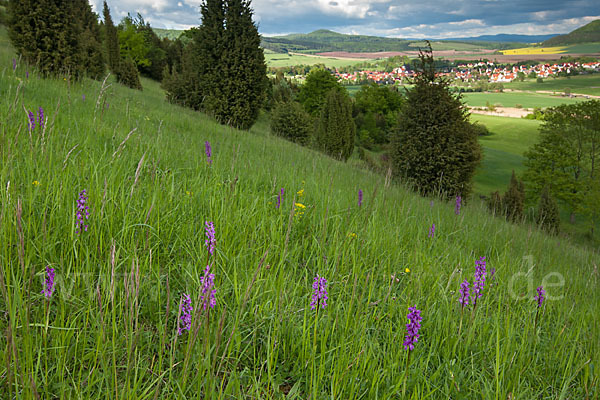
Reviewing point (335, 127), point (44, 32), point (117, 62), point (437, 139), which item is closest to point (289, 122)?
point (335, 127)

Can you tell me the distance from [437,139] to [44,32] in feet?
53.4

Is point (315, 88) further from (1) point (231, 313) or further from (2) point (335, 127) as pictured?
(1) point (231, 313)

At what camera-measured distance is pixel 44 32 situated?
13.0 metres

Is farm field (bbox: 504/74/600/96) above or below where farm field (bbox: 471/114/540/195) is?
above

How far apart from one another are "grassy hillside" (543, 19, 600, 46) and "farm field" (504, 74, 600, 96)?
85.1 m

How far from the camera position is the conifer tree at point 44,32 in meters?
12.9

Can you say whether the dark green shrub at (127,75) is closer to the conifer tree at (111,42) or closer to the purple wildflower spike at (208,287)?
the conifer tree at (111,42)

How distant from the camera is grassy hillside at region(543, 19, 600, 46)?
537 feet

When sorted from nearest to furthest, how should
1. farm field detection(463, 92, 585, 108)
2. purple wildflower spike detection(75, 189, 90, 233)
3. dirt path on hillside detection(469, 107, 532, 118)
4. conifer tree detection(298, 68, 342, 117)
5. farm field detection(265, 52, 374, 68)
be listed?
1. purple wildflower spike detection(75, 189, 90, 233)
2. conifer tree detection(298, 68, 342, 117)
3. dirt path on hillside detection(469, 107, 532, 118)
4. farm field detection(463, 92, 585, 108)
5. farm field detection(265, 52, 374, 68)

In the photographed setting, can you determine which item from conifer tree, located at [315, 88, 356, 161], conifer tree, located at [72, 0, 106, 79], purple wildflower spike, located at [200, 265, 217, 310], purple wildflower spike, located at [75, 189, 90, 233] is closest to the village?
conifer tree, located at [315, 88, 356, 161]

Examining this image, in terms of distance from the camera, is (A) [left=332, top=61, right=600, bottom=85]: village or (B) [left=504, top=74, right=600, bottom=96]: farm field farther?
(A) [left=332, top=61, right=600, bottom=85]: village

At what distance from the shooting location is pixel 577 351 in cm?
206

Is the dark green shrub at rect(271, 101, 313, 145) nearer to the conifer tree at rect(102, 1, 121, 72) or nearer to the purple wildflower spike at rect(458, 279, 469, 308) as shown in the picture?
the conifer tree at rect(102, 1, 121, 72)

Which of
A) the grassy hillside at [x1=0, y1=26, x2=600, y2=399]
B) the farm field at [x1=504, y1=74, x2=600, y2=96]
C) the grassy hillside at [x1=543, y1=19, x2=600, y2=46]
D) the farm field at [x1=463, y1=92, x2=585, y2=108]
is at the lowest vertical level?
the grassy hillside at [x1=0, y1=26, x2=600, y2=399]
